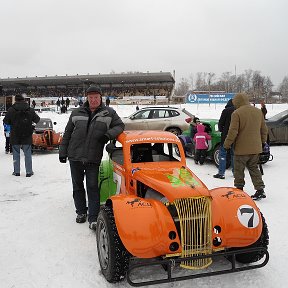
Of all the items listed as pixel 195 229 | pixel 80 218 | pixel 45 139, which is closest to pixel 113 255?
pixel 195 229

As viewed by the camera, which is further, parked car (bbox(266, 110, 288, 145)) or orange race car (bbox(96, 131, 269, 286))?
parked car (bbox(266, 110, 288, 145))

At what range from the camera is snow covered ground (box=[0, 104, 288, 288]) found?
11.4 ft

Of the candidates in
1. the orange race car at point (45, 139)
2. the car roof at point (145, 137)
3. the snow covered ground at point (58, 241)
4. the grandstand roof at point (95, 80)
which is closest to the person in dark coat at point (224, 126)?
the snow covered ground at point (58, 241)

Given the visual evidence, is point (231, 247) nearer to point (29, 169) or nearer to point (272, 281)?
point (272, 281)

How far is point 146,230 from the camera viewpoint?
3160 millimetres

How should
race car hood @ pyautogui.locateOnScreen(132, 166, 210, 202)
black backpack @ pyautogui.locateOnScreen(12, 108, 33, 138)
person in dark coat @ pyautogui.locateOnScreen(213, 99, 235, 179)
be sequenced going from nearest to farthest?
race car hood @ pyautogui.locateOnScreen(132, 166, 210, 202), person in dark coat @ pyautogui.locateOnScreen(213, 99, 235, 179), black backpack @ pyautogui.locateOnScreen(12, 108, 33, 138)

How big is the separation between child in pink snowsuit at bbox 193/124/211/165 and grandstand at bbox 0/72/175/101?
1954 inches

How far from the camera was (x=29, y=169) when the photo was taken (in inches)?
325

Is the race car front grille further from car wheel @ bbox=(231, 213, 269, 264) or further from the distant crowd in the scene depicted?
the distant crowd

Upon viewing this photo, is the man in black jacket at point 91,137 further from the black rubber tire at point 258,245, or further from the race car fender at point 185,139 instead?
the race car fender at point 185,139

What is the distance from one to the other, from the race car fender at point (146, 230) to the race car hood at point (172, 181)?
20 cm

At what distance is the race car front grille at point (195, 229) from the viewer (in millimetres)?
3215

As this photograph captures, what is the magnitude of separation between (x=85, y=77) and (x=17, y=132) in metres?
53.8

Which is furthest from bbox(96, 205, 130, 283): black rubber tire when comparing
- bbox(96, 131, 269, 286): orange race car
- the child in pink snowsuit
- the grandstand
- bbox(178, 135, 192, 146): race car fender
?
the grandstand
